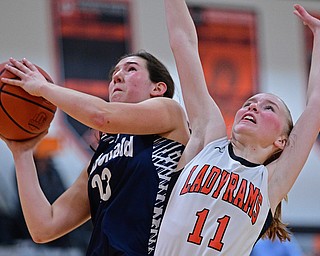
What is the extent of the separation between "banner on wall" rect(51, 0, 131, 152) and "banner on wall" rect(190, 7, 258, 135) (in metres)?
0.87

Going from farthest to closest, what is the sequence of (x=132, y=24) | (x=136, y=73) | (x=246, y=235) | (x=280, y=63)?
(x=280, y=63)
(x=132, y=24)
(x=136, y=73)
(x=246, y=235)

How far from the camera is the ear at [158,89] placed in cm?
313

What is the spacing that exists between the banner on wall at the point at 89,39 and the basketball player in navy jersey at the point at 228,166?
167 inches

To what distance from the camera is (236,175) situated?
280 cm

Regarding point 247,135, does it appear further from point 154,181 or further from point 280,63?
point 280,63

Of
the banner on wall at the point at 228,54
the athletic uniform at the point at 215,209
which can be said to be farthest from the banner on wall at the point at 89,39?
the athletic uniform at the point at 215,209

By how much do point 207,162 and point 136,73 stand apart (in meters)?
0.55

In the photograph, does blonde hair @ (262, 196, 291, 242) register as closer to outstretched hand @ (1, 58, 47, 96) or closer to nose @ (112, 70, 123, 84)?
nose @ (112, 70, 123, 84)

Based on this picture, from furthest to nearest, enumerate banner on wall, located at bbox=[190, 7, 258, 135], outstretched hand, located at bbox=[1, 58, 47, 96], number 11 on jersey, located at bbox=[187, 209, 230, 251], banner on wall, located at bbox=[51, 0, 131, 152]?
banner on wall, located at bbox=[190, 7, 258, 135] → banner on wall, located at bbox=[51, 0, 131, 152] → outstretched hand, located at bbox=[1, 58, 47, 96] → number 11 on jersey, located at bbox=[187, 209, 230, 251]

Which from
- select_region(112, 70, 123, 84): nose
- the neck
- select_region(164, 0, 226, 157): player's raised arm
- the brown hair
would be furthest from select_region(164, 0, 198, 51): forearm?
the neck

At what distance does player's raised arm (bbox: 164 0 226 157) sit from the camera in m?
2.95

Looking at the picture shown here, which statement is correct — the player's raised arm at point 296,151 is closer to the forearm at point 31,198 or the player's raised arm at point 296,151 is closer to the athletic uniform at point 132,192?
the athletic uniform at point 132,192

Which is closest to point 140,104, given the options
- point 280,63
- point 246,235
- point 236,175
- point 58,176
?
point 236,175

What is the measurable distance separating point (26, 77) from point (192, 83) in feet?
2.23
